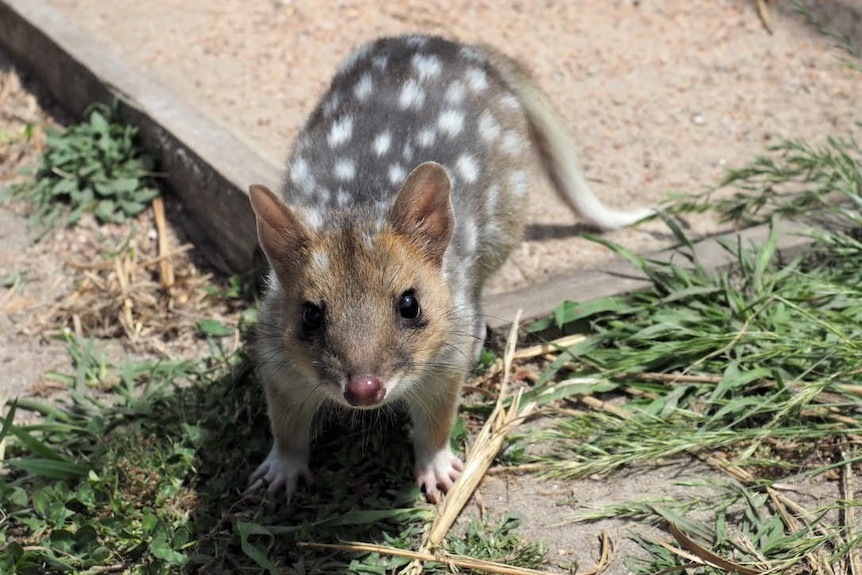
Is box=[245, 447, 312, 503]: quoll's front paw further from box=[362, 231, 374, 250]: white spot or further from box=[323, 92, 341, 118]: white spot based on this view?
box=[323, 92, 341, 118]: white spot

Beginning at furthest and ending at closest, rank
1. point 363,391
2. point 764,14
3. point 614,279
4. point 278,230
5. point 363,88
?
point 764,14, point 614,279, point 363,88, point 278,230, point 363,391

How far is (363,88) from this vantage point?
3.72 metres

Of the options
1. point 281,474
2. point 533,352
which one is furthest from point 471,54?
point 281,474

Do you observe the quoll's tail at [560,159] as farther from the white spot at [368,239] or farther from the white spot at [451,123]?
the white spot at [368,239]

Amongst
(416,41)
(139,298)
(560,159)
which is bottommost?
(139,298)

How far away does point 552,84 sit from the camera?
5.31m

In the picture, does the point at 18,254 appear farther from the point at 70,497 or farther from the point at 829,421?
the point at 829,421

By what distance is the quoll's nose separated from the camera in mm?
2584

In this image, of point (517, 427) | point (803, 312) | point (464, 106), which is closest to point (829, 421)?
point (803, 312)

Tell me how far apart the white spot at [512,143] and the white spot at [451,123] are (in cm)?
25

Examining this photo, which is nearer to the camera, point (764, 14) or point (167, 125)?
point (167, 125)

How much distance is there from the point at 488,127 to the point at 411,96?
321 mm

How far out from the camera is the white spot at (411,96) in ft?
11.9

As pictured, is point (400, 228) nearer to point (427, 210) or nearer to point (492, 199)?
point (427, 210)
